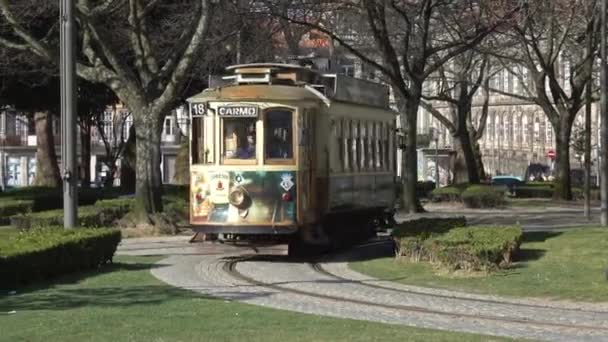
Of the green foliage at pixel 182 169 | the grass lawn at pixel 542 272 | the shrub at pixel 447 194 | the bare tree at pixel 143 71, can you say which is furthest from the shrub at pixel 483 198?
the grass lawn at pixel 542 272

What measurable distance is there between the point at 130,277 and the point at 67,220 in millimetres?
3158

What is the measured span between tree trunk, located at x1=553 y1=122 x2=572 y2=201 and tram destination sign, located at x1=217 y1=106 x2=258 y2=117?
96.6 feet

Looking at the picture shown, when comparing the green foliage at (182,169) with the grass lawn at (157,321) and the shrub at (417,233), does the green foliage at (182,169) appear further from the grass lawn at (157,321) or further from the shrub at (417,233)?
the grass lawn at (157,321)

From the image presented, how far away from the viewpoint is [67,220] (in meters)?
20.9

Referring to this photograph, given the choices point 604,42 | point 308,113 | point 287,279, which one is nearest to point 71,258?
point 287,279

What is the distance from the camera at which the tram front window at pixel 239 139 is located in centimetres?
2136

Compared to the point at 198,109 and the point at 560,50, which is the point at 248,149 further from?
the point at 560,50

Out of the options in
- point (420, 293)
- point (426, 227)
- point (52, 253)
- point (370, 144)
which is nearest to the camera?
point (420, 293)

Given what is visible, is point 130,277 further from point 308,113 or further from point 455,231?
point 455,231

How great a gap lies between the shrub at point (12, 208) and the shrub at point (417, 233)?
55.4ft

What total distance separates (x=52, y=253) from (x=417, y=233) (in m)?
7.48

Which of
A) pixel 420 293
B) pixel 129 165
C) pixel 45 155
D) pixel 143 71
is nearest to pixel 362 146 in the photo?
pixel 420 293

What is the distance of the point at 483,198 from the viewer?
44.3m

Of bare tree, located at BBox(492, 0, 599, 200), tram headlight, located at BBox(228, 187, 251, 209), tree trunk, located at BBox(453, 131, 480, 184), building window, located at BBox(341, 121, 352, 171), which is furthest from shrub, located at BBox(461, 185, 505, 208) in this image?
tram headlight, located at BBox(228, 187, 251, 209)
